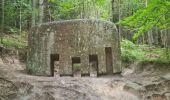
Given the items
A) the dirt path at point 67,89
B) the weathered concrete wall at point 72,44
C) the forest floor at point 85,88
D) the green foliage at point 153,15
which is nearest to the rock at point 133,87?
the forest floor at point 85,88

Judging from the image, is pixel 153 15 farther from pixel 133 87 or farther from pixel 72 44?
pixel 72 44

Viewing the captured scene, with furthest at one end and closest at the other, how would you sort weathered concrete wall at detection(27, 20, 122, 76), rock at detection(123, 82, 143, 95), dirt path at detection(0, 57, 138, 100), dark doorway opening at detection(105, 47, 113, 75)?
dark doorway opening at detection(105, 47, 113, 75) → weathered concrete wall at detection(27, 20, 122, 76) → rock at detection(123, 82, 143, 95) → dirt path at detection(0, 57, 138, 100)

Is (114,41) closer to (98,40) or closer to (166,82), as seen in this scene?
(98,40)

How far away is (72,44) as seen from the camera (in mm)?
8305

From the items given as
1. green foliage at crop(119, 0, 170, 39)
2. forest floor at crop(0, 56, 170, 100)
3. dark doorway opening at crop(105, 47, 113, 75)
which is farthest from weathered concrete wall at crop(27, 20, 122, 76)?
forest floor at crop(0, 56, 170, 100)

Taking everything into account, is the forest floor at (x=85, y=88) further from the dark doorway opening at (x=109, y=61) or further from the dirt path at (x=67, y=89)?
the dark doorway opening at (x=109, y=61)

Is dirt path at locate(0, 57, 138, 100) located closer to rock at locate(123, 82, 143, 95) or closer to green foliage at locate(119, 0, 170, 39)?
rock at locate(123, 82, 143, 95)

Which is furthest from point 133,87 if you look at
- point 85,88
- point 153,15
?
point 153,15

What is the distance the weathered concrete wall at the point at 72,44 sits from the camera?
322 inches

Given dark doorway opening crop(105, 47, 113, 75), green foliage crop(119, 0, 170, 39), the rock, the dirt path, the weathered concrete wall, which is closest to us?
the dirt path

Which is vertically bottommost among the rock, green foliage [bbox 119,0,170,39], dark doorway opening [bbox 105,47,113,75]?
the rock

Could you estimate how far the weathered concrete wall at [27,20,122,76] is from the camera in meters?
8.19

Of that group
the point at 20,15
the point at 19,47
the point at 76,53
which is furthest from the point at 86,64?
the point at 20,15

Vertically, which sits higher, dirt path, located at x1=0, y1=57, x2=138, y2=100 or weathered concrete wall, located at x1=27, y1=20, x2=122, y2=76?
weathered concrete wall, located at x1=27, y1=20, x2=122, y2=76
